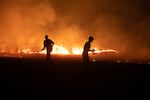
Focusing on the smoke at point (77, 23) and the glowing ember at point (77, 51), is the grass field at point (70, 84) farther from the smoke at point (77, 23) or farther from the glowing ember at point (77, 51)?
the smoke at point (77, 23)

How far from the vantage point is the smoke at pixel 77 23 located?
2352 inches

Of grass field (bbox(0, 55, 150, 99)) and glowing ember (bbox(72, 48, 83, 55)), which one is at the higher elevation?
glowing ember (bbox(72, 48, 83, 55))

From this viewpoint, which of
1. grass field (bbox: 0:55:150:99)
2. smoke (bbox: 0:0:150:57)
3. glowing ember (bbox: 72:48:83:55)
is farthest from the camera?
smoke (bbox: 0:0:150:57)

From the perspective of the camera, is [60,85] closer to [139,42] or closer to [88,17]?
[139,42]

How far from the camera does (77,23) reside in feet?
207

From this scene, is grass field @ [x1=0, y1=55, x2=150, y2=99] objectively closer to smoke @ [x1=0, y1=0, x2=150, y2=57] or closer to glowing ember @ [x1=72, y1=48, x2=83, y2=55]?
glowing ember @ [x1=72, y1=48, x2=83, y2=55]

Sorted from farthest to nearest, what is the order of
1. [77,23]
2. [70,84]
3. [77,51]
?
[77,23] → [77,51] → [70,84]

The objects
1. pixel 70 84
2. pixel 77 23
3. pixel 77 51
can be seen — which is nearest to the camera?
pixel 70 84

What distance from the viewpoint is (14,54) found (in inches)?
1446

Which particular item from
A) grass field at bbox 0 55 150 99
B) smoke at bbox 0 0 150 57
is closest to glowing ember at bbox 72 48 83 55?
smoke at bbox 0 0 150 57

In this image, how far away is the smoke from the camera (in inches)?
2352

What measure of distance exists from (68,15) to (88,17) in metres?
3.27

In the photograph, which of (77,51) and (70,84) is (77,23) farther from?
(70,84)

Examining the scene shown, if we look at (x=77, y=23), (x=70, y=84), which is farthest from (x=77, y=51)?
(x=70, y=84)
